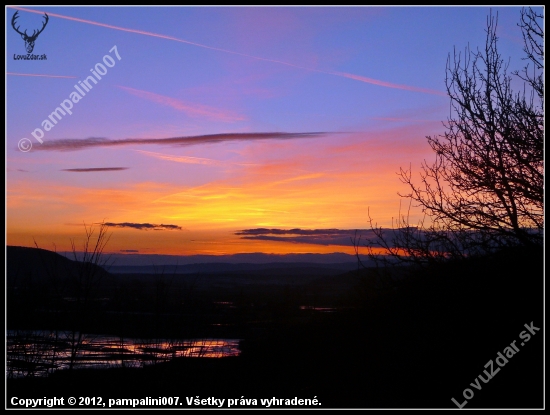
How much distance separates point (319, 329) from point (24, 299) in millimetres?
10412

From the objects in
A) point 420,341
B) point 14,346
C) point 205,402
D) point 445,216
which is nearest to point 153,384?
point 205,402

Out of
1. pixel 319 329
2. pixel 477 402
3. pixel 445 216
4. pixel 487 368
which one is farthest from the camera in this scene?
pixel 319 329

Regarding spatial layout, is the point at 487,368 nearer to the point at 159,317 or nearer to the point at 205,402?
the point at 205,402

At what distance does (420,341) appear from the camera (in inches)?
418

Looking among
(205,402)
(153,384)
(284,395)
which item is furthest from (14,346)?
(284,395)

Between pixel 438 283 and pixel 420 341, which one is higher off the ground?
pixel 438 283

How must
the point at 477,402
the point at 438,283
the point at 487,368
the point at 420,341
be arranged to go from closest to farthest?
the point at 477,402
the point at 487,368
the point at 420,341
the point at 438,283

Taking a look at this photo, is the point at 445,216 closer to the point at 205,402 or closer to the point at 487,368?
the point at 487,368

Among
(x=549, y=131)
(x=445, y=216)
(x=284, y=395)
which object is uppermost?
(x=549, y=131)

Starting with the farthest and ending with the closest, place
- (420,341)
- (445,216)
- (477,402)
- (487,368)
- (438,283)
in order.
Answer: (445,216) < (438,283) < (420,341) < (487,368) < (477,402)

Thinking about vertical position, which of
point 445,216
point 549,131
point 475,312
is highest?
point 549,131

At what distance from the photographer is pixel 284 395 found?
9938mm

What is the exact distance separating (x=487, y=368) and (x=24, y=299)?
8233mm

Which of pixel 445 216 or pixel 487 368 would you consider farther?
pixel 445 216
